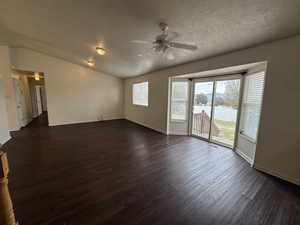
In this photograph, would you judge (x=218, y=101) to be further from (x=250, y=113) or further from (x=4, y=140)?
(x=4, y=140)

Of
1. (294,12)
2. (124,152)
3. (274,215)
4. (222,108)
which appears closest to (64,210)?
(124,152)

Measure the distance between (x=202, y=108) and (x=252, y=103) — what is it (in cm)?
149

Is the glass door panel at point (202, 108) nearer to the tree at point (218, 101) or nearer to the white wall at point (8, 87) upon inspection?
the tree at point (218, 101)

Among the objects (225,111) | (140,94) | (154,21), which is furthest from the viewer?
(140,94)

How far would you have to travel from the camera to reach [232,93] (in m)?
3.52

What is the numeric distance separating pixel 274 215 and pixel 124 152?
9.13 feet

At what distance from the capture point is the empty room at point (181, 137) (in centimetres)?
163

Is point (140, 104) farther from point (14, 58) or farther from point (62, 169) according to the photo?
point (14, 58)

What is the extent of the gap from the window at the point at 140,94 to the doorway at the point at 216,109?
235 cm

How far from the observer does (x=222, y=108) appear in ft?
12.4

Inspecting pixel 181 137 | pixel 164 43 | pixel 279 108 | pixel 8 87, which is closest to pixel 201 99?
pixel 181 137

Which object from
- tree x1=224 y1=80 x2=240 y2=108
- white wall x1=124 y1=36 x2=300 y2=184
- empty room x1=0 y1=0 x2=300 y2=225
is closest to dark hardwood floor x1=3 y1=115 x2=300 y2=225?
empty room x1=0 y1=0 x2=300 y2=225

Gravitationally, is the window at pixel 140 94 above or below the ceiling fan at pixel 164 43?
below

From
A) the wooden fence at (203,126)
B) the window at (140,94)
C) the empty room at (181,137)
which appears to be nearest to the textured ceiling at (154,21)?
the empty room at (181,137)
